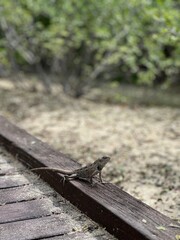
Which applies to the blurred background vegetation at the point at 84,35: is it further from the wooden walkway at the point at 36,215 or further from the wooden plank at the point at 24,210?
the wooden plank at the point at 24,210

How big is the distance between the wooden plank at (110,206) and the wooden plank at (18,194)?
0.14 m

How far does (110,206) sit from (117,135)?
14.1ft

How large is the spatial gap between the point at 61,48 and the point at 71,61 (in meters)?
0.90

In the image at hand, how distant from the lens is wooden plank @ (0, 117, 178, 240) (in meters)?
2.59

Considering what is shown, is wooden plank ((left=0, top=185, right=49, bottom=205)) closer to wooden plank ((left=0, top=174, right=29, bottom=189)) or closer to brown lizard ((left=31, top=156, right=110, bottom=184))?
wooden plank ((left=0, top=174, right=29, bottom=189))

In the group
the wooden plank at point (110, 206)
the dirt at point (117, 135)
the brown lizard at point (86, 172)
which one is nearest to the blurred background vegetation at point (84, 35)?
the dirt at point (117, 135)

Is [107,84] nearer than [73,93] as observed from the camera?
No

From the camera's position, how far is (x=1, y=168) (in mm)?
3994

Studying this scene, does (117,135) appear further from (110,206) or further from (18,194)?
(110,206)

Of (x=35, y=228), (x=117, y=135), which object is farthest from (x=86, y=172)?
(x=117, y=135)

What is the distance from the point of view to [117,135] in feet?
23.3

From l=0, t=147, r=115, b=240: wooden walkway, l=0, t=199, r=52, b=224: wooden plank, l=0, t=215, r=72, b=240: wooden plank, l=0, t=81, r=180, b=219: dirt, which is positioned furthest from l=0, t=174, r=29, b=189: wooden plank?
l=0, t=81, r=180, b=219: dirt

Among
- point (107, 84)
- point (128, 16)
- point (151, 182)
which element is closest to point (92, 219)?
point (151, 182)

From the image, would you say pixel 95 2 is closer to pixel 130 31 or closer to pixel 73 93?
pixel 130 31
